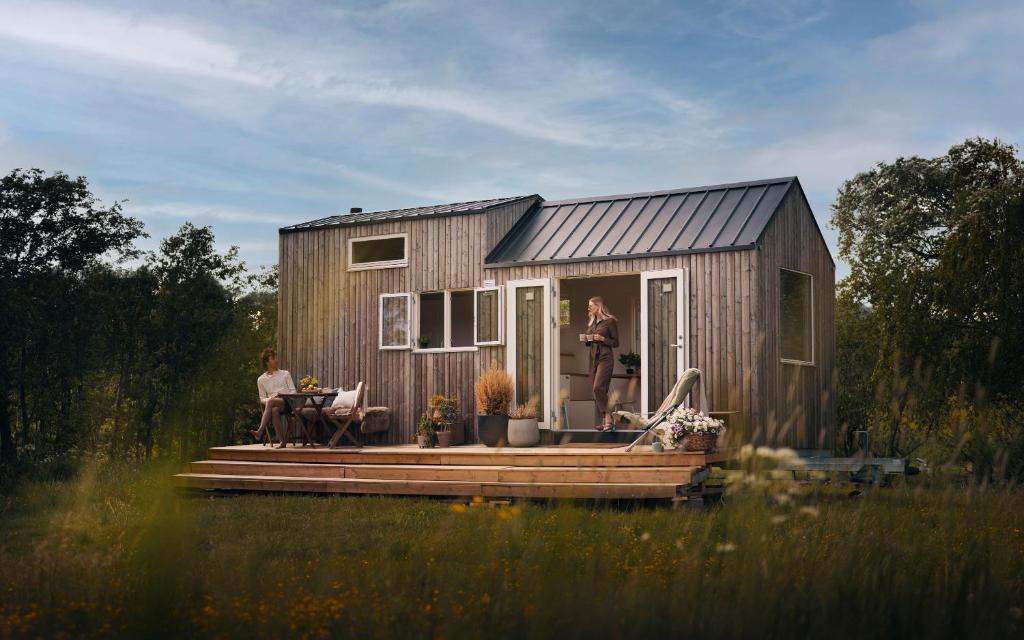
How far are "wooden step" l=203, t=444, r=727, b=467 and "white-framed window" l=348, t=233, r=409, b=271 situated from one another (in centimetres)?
242

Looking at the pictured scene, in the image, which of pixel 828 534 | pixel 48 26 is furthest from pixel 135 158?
pixel 828 534

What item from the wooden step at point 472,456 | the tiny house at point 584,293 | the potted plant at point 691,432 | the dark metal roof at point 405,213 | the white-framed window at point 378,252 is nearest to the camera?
the potted plant at point 691,432

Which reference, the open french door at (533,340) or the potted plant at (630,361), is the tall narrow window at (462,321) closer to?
the potted plant at (630,361)

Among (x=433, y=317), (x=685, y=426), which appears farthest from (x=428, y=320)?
(x=685, y=426)

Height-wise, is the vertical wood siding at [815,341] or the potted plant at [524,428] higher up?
the vertical wood siding at [815,341]

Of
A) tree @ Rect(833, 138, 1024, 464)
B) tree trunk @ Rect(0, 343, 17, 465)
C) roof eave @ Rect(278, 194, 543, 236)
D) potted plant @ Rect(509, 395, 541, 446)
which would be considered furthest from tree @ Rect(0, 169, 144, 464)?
tree @ Rect(833, 138, 1024, 464)

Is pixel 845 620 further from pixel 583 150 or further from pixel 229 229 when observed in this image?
pixel 229 229

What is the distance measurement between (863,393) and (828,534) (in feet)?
31.5

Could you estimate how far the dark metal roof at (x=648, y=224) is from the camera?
38.7 ft

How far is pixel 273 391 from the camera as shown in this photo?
12.3m

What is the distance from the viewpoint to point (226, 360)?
22.2 m

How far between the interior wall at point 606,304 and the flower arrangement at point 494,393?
114 inches

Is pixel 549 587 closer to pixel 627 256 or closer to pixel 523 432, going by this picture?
pixel 523 432

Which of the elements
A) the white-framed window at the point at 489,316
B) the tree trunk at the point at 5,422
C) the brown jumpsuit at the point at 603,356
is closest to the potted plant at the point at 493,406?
the white-framed window at the point at 489,316
